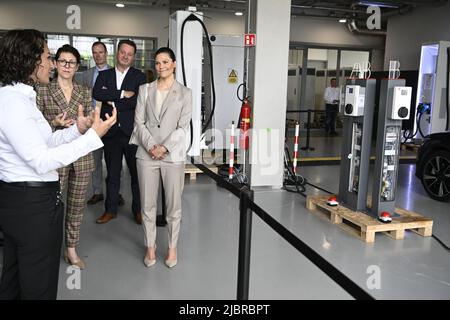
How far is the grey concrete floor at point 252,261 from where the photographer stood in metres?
3.29

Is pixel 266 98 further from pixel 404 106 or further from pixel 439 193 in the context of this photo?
pixel 439 193

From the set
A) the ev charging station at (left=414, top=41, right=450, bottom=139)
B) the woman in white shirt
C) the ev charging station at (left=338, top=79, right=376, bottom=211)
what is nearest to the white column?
the ev charging station at (left=338, top=79, right=376, bottom=211)

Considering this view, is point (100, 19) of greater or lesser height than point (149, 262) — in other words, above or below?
above

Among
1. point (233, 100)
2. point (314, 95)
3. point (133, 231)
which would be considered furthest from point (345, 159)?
point (314, 95)

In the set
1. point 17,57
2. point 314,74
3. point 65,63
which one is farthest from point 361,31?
point 17,57

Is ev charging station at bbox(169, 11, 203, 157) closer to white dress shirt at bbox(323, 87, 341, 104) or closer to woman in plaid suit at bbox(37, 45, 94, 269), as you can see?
woman in plaid suit at bbox(37, 45, 94, 269)

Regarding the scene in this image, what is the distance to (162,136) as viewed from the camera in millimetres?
3551

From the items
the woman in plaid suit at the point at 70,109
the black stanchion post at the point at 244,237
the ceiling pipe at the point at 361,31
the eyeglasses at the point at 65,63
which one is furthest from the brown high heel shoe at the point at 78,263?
the ceiling pipe at the point at 361,31

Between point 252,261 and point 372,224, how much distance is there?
1.36m

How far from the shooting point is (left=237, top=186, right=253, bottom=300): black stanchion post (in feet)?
7.03

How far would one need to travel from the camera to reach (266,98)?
6066mm

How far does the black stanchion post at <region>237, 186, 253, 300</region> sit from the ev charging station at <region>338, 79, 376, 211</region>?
289 cm

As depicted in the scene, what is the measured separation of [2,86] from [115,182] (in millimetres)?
2705

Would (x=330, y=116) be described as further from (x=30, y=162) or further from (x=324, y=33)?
(x=30, y=162)
